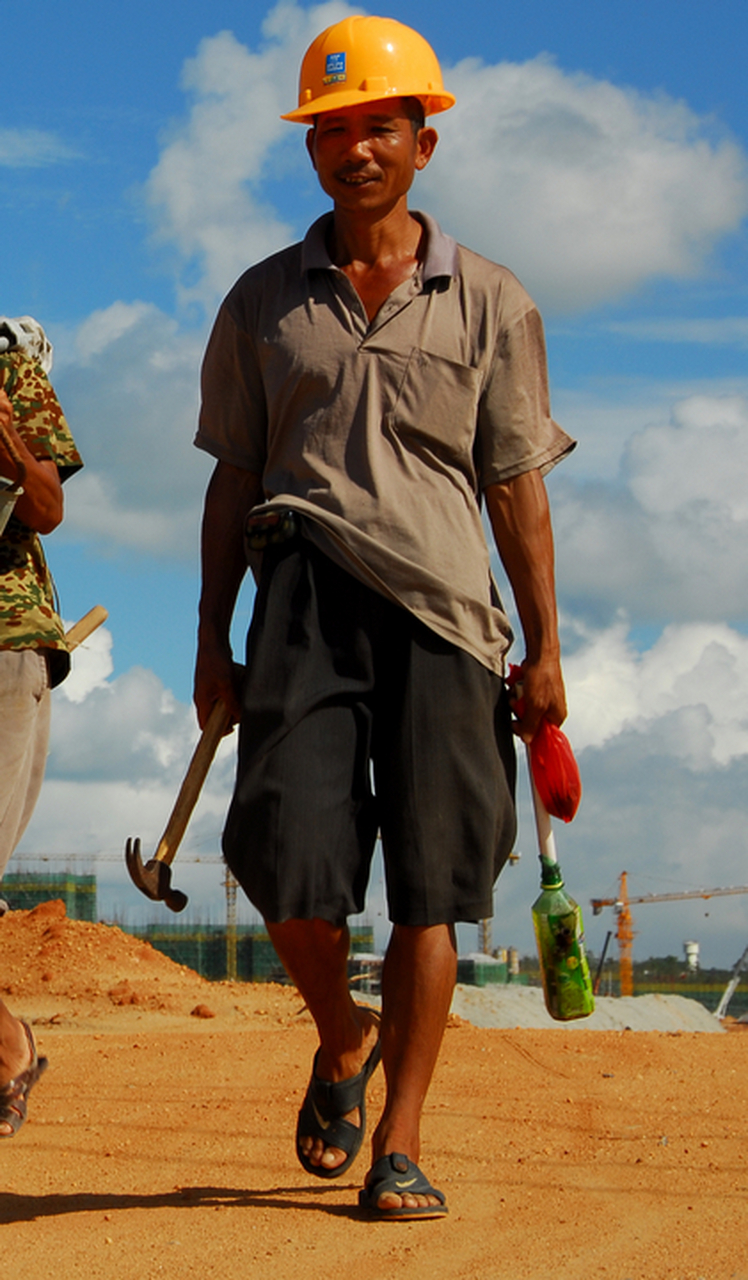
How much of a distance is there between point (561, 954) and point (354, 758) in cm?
75

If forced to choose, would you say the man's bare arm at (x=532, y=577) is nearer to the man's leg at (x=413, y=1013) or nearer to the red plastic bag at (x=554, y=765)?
the red plastic bag at (x=554, y=765)

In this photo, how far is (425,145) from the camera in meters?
3.64

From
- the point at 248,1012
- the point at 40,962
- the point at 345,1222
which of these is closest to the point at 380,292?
the point at 345,1222

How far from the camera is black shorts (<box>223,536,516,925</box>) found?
3.24m

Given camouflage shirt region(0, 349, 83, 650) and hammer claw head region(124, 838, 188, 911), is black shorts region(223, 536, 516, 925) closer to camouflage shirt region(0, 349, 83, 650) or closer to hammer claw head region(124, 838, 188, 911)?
hammer claw head region(124, 838, 188, 911)

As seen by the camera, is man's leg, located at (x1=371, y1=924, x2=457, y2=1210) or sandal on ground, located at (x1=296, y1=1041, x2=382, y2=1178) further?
sandal on ground, located at (x1=296, y1=1041, x2=382, y2=1178)

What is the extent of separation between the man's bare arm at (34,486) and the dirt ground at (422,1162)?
5.55ft

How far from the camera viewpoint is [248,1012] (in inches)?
372

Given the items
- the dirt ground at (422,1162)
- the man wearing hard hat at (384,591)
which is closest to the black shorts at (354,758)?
the man wearing hard hat at (384,591)

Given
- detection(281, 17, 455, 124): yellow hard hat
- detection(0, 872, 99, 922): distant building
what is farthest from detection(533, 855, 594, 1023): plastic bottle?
detection(0, 872, 99, 922): distant building

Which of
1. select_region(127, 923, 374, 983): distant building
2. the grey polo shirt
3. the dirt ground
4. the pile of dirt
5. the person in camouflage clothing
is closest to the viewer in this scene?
the dirt ground

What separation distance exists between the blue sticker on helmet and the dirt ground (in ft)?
8.25

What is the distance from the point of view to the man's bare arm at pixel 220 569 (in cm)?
370

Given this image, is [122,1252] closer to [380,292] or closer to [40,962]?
[380,292]
